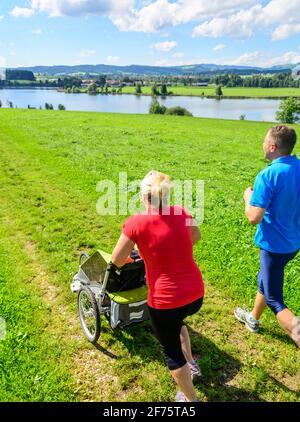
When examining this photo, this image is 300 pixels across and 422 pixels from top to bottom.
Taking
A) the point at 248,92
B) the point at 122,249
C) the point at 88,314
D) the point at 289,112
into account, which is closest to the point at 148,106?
the point at 289,112

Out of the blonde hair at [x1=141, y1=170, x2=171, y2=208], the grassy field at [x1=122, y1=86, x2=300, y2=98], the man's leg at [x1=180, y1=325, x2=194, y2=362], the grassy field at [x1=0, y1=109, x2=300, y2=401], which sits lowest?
the grassy field at [x1=0, y1=109, x2=300, y2=401]

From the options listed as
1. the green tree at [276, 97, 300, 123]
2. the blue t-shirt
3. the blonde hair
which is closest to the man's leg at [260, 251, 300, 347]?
the blue t-shirt

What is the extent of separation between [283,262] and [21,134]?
19.8 meters

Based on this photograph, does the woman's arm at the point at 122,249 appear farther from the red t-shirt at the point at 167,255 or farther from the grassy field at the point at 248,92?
the grassy field at the point at 248,92

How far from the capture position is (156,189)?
3.21 m

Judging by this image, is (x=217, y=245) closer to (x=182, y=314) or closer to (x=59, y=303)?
(x=59, y=303)

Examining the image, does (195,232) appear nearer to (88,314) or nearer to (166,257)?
(166,257)

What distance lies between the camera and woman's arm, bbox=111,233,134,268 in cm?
343

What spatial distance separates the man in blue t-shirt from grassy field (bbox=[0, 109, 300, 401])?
3.31ft

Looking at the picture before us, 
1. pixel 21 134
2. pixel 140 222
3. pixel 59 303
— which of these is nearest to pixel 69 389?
pixel 59 303

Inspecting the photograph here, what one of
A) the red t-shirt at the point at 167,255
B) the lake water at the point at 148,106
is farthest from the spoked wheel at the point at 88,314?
the lake water at the point at 148,106

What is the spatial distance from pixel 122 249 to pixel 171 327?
3.01 ft

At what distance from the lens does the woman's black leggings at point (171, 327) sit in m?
3.41

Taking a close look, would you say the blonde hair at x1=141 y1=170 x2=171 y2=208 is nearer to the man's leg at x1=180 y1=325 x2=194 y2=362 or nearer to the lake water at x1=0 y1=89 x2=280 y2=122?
the man's leg at x1=180 y1=325 x2=194 y2=362
